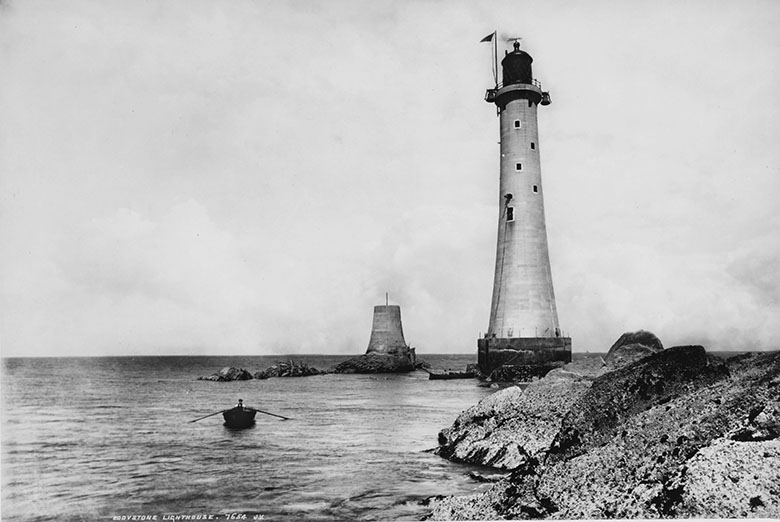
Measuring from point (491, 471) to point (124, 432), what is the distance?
1556cm

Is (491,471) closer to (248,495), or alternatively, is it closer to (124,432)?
(248,495)

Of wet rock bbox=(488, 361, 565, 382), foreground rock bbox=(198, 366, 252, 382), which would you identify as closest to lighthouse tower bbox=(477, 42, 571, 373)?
wet rock bbox=(488, 361, 565, 382)

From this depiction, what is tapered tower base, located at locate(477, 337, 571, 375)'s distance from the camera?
32.3 metres

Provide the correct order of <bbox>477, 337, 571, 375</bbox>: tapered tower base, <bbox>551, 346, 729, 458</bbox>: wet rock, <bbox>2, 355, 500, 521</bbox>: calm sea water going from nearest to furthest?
<bbox>551, 346, 729, 458</bbox>: wet rock < <bbox>2, 355, 500, 521</bbox>: calm sea water < <bbox>477, 337, 571, 375</bbox>: tapered tower base

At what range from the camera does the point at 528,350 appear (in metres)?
32.4

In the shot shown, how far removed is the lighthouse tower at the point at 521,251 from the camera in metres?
32.7

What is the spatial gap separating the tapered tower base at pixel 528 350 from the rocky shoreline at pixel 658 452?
20.6m

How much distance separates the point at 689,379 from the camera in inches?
401

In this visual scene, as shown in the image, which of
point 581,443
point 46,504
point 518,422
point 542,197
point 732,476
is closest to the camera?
point 732,476

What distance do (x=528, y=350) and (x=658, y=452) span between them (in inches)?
A: 995

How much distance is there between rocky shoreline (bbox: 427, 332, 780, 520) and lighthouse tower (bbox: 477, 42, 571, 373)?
68.5 ft

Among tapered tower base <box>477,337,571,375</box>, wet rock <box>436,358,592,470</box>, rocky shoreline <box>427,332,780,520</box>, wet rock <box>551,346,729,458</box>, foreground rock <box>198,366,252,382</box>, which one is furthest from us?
foreground rock <box>198,366,252,382</box>

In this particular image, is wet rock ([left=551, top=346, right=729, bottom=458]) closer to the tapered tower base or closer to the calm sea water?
the calm sea water

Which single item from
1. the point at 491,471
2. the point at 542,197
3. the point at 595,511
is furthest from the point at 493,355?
the point at 595,511
